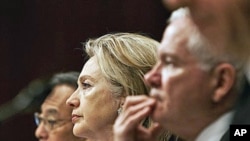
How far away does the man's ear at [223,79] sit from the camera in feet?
5.86

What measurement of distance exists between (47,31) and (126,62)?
2317 millimetres

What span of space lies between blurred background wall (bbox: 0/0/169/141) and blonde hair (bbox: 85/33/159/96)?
1.95 meters

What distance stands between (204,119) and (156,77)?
0.16 meters

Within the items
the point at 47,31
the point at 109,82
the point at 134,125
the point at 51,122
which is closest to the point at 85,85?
the point at 109,82

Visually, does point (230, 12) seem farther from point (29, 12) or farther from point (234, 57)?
point (29, 12)

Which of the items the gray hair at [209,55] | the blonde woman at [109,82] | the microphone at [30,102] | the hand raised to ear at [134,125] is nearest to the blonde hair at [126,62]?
the blonde woman at [109,82]

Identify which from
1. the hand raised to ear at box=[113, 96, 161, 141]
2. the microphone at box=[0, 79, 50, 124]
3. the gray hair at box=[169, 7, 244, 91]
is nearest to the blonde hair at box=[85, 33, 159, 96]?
the hand raised to ear at box=[113, 96, 161, 141]

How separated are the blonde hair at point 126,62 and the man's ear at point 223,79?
91 centimetres

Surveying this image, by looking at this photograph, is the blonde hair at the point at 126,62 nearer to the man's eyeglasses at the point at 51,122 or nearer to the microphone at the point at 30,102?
the man's eyeglasses at the point at 51,122

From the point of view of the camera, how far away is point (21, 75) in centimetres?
500

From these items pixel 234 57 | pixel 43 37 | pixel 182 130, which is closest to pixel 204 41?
pixel 234 57

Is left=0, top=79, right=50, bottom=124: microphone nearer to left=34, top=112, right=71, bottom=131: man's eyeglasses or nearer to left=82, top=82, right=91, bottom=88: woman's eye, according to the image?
left=34, top=112, right=71, bottom=131: man's eyeglasses

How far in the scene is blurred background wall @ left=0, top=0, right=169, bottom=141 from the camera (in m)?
4.75

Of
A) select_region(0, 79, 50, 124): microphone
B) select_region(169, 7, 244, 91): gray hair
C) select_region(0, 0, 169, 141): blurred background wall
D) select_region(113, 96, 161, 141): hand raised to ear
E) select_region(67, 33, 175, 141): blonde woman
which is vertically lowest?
select_region(113, 96, 161, 141): hand raised to ear
